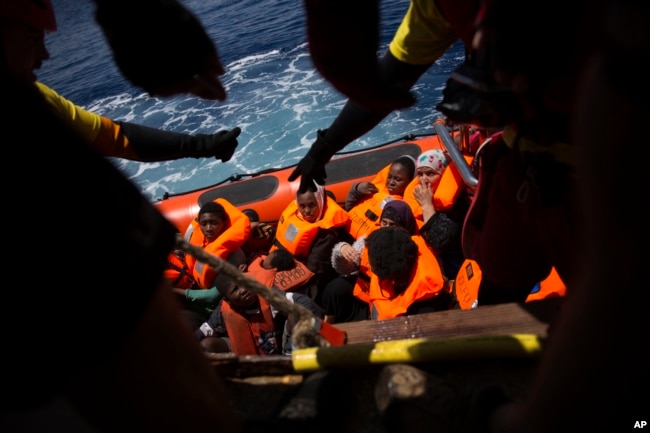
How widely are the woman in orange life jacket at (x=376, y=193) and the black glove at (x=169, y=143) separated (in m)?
1.68

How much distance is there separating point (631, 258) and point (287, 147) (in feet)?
20.4

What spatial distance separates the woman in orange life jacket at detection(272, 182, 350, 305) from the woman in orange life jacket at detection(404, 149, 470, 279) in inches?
24.2

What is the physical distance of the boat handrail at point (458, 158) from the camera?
2.15m

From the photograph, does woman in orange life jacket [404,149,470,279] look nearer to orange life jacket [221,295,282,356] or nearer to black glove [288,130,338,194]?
orange life jacket [221,295,282,356]

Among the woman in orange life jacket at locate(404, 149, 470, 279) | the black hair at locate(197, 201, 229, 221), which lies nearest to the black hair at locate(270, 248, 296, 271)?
the black hair at locate(197, 201, 229, 221)

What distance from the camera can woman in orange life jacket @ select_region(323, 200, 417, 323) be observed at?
8.78ft

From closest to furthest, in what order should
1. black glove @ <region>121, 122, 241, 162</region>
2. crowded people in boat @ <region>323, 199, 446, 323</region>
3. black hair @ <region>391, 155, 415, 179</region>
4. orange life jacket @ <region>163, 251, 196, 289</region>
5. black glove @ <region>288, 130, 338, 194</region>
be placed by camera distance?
black glove @ <region>288, 130, 338, 194</region> → black glove @ <region>121, 122, 241, 162</region> → crowded people in boat @ <region>323, 199, 446, 323</region> → orange life jacket @ <region>163, 251, 196, 289</region> → black hair @ <region>391, 155, 415, 179</region>

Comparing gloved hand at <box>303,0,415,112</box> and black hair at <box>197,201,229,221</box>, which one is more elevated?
gloved hand at <box>303,0,415,112</box>

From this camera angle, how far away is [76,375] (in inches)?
13.5

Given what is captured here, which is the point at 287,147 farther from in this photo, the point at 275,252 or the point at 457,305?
the point at 457,305

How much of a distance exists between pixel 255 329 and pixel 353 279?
788 mm

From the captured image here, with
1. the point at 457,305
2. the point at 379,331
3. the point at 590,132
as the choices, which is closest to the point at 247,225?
the point at 457,305

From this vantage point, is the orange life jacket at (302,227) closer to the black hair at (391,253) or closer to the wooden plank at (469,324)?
the black hair at (391,253)

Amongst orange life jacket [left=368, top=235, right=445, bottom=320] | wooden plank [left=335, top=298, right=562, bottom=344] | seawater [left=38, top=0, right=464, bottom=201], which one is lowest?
seawater [left=38, top=0, right=464, bottom=201]
